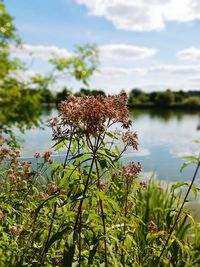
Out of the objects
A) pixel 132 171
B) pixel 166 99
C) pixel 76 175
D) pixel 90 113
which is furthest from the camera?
pixel 166 99

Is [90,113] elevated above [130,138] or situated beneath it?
elevated above

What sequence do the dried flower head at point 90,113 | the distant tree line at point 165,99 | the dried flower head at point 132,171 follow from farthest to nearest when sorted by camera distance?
the distant tree line at point 165,99 → the dried flower head at point 132,171 → the dried flower head at point 90,113

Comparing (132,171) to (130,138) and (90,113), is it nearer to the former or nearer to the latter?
(130,138)

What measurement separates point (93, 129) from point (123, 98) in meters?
0.43

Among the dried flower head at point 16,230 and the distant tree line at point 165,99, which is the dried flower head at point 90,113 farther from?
the distant tree line at point 165,99

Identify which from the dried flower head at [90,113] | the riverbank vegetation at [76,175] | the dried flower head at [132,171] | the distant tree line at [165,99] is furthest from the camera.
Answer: the distant tree line at [165,99]

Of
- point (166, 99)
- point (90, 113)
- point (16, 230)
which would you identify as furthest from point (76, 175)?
point (166, 99)

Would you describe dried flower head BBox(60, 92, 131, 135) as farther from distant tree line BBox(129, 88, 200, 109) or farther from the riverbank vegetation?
distant tree line BBox(129, 88, 200, 109)

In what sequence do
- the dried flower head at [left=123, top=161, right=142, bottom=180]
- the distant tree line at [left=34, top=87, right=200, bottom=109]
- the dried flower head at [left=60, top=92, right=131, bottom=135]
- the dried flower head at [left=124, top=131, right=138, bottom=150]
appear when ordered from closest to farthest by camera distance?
the dried flower head at [left=60, top=92, right=131, bottom=135] → the dried flower head at [left=124, top=131, right=138, bottom=150] → the dried flower head at [left=123, top=161, right=142, bottom=180] → the distant tree line at [left=34, top=87, right=200, bottom=109]

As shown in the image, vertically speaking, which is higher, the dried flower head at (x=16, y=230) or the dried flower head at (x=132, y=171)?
the dried flower head at (x=132, y=171)

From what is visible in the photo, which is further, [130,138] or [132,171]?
[132,171]

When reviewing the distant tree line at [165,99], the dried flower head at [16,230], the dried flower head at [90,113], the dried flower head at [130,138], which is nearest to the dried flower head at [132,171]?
the dried flower head at [130,138]

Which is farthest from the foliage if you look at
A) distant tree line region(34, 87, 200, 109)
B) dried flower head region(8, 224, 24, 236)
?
distant tree line region(34, 87, 200, 109)

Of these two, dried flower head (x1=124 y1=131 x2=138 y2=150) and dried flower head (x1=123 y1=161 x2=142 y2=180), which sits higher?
dried flower head (x1=124 y1=131 x2=138 y2=150)
